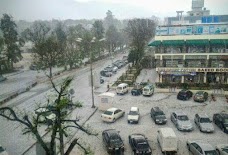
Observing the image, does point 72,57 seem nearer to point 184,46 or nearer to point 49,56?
point 49,56

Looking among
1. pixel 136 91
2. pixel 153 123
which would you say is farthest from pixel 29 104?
pixel 153 123

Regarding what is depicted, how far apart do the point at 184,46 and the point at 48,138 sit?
3011 centimetres

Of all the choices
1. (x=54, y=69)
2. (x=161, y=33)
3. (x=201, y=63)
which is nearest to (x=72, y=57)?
(x=54, y=69)

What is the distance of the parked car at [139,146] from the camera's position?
23.0 meters

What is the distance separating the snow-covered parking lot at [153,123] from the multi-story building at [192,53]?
6.60m

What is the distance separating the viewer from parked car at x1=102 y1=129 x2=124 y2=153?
23.9 metres

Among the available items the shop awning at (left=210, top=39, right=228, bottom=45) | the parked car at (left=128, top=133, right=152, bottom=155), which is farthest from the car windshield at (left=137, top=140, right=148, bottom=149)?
the shop awning at (left=210, top=39, right=228, bottom=45)

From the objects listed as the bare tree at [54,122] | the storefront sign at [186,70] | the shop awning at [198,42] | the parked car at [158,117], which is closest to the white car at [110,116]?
the parked car at [158,117]

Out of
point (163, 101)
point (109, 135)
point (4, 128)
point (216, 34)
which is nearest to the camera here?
point (109, 135)

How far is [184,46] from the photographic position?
48594mm

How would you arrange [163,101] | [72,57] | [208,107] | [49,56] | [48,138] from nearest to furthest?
[48,138], [208,107], [163,101], [49,56], [72,57]

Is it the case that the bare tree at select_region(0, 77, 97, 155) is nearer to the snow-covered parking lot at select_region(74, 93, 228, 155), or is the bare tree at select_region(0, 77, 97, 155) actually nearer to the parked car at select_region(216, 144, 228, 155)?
the snow-covered parking lot at select_region(74, 93, 228, 155)

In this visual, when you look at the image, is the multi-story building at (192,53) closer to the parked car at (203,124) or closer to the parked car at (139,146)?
the parked car at (203,124)

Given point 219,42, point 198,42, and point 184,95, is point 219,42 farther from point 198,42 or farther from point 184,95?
point 184,95
